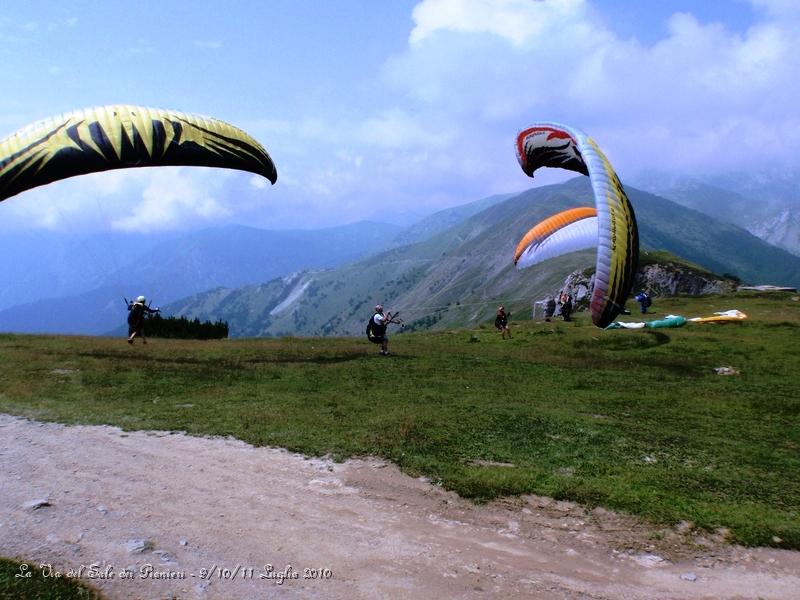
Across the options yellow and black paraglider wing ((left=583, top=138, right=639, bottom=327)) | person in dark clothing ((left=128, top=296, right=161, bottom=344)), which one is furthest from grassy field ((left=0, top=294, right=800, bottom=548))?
yellow and black paraglider wing ((left=583, top=138, right=639, bottom=327))

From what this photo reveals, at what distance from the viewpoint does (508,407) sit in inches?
684

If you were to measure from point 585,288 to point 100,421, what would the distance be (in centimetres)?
9904

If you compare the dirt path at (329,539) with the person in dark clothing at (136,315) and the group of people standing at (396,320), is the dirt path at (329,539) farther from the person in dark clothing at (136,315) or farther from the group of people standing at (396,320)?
the person in dark clothing at (136,315)

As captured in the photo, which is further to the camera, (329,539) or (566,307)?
(566,307)

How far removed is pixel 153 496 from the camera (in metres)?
10.3

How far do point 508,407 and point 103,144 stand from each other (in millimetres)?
20199

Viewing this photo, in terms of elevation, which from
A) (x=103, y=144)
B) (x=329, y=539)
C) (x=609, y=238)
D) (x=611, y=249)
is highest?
(x=103, y=144)

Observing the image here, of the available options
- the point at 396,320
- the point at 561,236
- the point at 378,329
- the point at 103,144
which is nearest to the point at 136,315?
the point at 103,144

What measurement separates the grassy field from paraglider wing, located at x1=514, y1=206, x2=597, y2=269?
8.33 metres

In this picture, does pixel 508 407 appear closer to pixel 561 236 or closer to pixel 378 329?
pixel 378 329

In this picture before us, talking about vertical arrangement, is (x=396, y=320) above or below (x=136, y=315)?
above

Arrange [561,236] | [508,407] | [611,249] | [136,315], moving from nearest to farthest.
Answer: [508,407] → [611,249] → [136,315] → [561,236]

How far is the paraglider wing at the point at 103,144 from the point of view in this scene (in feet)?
74.8

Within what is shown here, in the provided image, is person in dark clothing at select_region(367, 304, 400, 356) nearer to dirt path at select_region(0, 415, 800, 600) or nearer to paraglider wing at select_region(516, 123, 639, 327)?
paraglider wing at select_region(516, 123, 639, 327)
